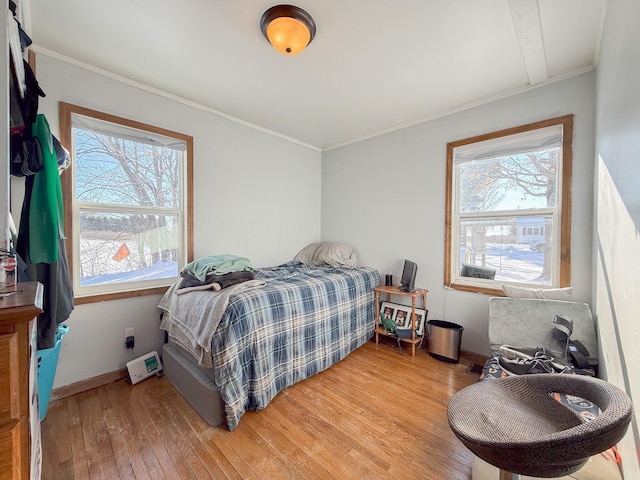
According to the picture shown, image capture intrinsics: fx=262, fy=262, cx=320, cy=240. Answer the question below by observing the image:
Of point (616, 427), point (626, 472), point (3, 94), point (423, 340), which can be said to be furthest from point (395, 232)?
point (3, 94)

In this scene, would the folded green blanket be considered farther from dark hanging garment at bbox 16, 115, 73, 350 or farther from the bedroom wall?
dark hanging garment at bbox 16, 115, 73, 350

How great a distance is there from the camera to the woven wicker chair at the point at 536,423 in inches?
23.6

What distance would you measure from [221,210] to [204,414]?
188 cm

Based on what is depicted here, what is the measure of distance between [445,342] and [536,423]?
5.95 feet

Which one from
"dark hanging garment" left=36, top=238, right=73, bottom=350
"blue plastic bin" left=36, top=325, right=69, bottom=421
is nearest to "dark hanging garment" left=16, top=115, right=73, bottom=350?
"dark hanging garment" left=36, top=238, right=73, bottom=350

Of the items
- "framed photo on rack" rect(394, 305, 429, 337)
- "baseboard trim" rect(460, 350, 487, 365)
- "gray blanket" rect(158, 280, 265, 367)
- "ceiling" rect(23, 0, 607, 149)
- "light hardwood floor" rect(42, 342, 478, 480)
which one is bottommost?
"light hardwood floor" rect(42, 342, 478, 480)

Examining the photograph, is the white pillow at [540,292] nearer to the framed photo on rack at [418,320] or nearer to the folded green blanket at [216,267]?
the framed photo on rack at [418,320]

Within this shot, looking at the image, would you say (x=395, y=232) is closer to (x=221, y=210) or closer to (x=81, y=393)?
(x=221, y=210)

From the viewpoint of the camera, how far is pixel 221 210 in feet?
9.39

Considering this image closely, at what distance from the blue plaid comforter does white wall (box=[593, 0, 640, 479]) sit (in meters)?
1.77

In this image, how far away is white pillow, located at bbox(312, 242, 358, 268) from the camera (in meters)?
3.25

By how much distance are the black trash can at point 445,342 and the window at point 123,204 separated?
8.28 feet

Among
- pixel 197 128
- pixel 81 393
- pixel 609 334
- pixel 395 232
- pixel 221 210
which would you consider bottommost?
pixel 81 393

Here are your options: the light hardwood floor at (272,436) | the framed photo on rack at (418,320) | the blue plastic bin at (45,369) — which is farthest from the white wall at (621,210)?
the blue plastic bin at (45,369)
